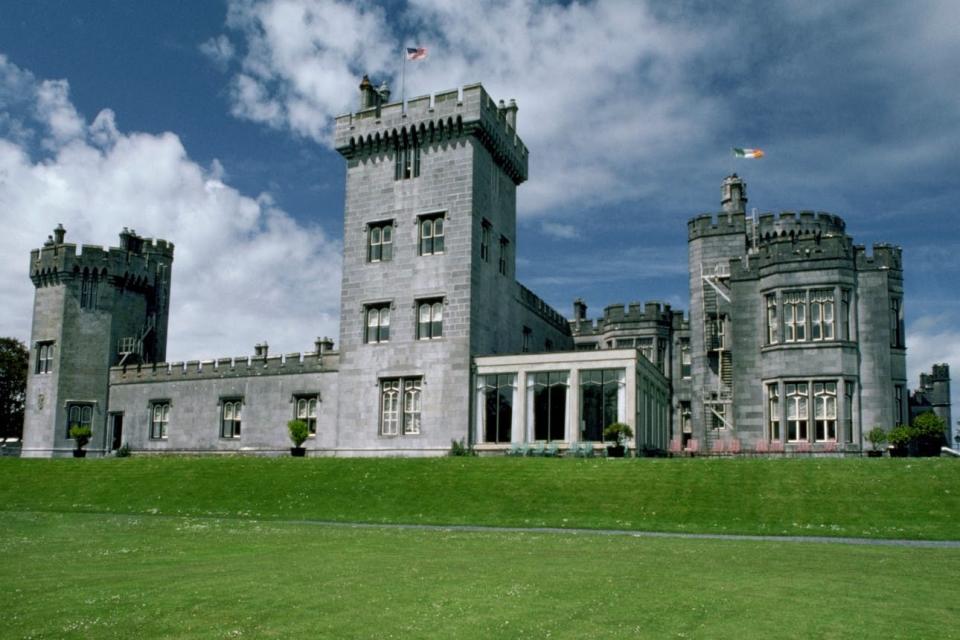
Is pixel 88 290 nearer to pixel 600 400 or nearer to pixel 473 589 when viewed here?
pixel 600 400

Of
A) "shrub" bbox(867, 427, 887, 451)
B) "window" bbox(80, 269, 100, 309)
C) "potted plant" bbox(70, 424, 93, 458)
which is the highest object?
"window" bbox(80, 269, 100, 309)

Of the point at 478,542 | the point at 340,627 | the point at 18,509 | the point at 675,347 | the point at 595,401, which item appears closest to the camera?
the point at 340,627

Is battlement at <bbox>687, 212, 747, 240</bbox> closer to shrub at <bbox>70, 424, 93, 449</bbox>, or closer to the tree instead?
shrub at <bbox>70, 424, 93, 449</bbox>

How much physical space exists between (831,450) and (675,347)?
63.8ft

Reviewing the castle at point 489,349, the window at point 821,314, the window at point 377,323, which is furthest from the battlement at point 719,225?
the window at point 377,323

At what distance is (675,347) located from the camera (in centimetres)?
6041

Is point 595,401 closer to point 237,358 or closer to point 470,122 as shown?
point 470,122

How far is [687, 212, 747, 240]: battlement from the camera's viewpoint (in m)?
52.4

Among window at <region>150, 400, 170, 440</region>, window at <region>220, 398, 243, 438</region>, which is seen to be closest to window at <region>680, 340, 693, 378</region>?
window at <region>220, 398, 243, 438</region>

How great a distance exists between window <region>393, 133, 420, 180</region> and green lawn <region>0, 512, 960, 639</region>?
28.1 m

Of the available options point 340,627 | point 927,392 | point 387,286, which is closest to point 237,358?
point 387,286

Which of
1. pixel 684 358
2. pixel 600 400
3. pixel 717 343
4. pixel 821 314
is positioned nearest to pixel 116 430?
pixel 600 400

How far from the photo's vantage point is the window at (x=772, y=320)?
44.1 metres

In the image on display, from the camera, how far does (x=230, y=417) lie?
169 ft
